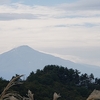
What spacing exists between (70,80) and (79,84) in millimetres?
1698

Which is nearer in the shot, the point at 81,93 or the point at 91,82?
the point at 81,93

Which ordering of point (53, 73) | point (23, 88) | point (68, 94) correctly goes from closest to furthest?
point (23, 88) → point (68, 94) → point (53, 73)

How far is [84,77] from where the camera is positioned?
46062 millimetres

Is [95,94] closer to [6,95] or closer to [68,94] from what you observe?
[6,95]

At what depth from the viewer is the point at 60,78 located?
1706 inches

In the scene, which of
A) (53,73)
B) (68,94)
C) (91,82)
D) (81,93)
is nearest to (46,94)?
(68,94)

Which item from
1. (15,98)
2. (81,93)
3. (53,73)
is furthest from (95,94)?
(53,73)

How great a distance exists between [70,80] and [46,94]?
16.1m

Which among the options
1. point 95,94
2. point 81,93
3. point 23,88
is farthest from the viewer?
point 81,93

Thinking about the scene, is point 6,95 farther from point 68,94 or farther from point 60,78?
point 60,78

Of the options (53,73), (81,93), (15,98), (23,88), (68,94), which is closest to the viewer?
(15,98)

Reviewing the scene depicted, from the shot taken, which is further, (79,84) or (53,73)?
(79,84)

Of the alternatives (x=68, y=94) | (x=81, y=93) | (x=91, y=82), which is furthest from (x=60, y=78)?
(x=68, y=94)

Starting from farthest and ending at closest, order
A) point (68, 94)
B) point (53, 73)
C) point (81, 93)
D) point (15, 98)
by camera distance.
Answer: point (53, 73) < point (81, 93) < point (68, 94) < point (15, 98)
